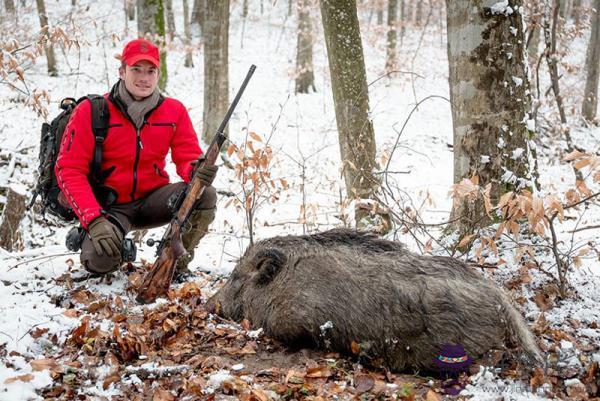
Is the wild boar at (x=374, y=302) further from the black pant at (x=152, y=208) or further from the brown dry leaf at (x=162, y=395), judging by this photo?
the black pant at (x=152, y=208)

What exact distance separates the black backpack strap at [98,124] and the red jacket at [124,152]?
36 millimetres

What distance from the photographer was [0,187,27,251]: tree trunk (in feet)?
22.8

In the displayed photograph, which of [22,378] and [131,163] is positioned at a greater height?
[131,163]

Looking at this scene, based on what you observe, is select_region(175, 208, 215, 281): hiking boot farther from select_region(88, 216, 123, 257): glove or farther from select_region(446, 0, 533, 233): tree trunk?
select_region(446, 0, 533, 233): tree trunk

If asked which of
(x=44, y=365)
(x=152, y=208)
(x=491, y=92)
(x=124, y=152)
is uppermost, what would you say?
Result: (x=491, y=92)

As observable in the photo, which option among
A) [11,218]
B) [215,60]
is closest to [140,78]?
[11,218]

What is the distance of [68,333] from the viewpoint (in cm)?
340

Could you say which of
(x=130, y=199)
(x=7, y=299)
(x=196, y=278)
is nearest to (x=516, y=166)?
(x=196, y=278)

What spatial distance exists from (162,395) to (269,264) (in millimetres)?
1346

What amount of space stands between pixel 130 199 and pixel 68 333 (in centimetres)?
158

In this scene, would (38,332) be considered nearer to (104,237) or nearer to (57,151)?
(104,237)

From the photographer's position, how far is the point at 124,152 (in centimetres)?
442

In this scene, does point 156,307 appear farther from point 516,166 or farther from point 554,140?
point 554,140

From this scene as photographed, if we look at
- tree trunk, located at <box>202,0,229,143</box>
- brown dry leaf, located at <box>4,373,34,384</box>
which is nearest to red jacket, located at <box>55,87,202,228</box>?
brown dry leaf, located at <box>4,373,34,384</box>
